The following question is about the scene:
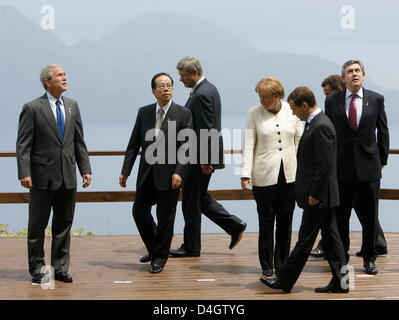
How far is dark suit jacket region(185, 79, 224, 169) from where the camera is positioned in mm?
6656

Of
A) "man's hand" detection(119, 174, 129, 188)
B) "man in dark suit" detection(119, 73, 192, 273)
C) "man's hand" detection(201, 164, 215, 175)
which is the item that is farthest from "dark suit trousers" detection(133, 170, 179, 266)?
"man's hand" detection(201, 164, 215, 175)

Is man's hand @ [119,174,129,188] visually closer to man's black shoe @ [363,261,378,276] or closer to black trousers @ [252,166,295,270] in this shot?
black trousers @ [252,166,295,270]

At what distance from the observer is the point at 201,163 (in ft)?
22.4

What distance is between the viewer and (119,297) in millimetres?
5520

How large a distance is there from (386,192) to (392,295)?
261 centimetres

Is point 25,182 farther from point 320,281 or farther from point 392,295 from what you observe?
point 392,295

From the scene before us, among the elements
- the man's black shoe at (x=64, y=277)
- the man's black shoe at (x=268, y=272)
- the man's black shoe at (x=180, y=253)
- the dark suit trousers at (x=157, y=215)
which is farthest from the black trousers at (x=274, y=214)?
the man's black shoe at (x=64, y=277)

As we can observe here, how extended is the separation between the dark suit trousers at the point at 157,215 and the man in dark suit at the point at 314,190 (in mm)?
993

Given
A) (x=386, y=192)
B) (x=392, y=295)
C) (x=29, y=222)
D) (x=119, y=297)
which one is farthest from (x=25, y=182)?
(x=386, y=192)

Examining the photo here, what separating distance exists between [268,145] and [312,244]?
0.78 metres

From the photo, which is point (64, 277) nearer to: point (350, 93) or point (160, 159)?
point (160, 159)

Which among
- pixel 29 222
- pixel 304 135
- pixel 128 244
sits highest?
pixel 304 135

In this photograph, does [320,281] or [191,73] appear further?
[191,73]
